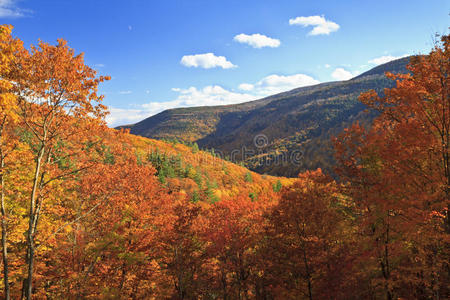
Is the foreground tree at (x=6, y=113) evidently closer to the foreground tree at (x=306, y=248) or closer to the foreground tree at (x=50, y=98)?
the foreground tree at (x=50, y=98)

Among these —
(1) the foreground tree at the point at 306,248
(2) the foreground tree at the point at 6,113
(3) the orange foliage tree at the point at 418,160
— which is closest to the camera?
(2) the foreground tree at the point at 6,113

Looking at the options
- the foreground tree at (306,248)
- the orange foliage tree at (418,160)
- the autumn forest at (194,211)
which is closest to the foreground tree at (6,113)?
the autumn forest at (194,211)

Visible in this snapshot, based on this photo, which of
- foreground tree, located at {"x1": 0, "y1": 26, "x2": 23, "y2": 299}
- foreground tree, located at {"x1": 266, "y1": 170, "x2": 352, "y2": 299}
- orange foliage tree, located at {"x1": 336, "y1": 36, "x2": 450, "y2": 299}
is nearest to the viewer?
foreground tree, located at {"x1": 0, "y1": 26, "x2": 23, "y2": 299}

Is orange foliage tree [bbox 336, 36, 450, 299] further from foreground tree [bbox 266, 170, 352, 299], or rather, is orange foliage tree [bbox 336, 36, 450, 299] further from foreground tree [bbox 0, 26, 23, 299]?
foreground tree [bbox 0, 26, 23, 299]

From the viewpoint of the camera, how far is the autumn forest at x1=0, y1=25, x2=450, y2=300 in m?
9.98

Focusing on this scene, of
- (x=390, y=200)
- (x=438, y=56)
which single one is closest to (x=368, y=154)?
(x=390, y=200)

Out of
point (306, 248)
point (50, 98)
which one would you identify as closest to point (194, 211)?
point (306, 248)

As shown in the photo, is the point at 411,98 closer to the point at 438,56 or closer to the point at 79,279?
the point at 438,56

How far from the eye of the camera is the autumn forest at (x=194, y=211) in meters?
9.98

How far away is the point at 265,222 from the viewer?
2677 cm

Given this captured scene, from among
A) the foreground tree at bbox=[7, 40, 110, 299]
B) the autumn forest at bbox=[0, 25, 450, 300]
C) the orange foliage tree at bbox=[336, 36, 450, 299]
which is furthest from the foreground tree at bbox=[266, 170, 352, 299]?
the foreground tree at bbox=[7, 40, 110, 299]

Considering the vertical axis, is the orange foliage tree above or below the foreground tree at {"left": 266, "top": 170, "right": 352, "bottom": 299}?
above

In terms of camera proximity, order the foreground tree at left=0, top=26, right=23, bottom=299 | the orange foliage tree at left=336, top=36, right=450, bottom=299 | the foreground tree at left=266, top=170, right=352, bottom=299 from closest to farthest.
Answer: the foreground tree at left=0, top=26, right=23, bottom=299 < the orange foliage tree at left=336, top=36, right=450, bottom=299 < the foreground tree at left=266, top=170, right=352, bottom=299

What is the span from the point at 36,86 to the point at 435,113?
16.3 metres
